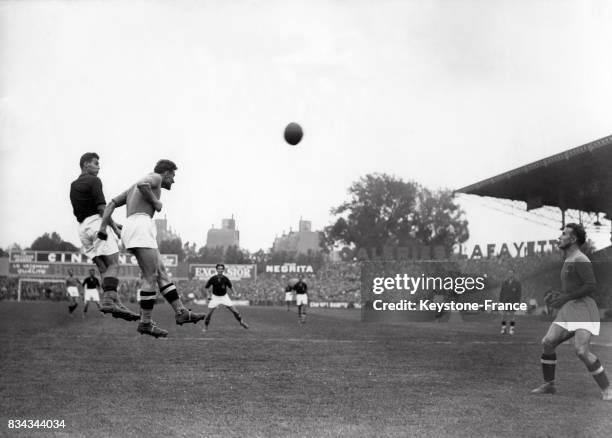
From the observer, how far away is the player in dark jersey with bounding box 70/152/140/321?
5199 millimetres

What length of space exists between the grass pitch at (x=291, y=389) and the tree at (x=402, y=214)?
43.5 meters

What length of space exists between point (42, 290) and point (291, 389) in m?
51.7

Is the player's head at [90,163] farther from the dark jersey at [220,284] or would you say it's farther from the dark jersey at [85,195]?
the dark jersey at [220,284]

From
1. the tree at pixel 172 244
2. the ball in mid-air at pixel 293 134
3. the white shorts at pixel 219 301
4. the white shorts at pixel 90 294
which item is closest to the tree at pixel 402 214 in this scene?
the white shorts at pixel 90 294

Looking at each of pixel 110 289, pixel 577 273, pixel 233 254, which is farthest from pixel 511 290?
pixel 110 289

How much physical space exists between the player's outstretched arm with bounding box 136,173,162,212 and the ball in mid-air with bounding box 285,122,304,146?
2311mm

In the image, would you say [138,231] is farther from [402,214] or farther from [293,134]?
[402,214]

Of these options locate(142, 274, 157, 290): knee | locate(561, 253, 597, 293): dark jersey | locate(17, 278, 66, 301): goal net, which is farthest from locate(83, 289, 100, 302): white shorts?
locate(17, 278, 66, 301): goal net

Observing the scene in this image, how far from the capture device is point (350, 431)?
6898mm

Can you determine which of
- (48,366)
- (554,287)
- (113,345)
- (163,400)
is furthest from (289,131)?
(554,287)

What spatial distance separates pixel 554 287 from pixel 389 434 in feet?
91.7

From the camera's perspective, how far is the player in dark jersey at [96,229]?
5.20 metres

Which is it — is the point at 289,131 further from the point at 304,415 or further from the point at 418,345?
the point at 418,345

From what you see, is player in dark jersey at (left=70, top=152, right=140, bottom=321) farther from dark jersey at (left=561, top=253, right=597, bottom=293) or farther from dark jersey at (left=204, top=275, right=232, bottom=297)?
dark jersey at (left=204, top=275, right=232, bottom=297)
